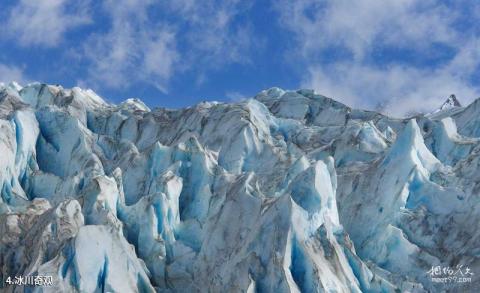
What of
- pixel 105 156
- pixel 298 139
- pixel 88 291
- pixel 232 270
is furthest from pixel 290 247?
pixel 105 156

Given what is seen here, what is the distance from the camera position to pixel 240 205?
25.8m

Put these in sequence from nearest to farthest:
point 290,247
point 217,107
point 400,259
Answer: point 290,247 → point 400,259 → point 217,107

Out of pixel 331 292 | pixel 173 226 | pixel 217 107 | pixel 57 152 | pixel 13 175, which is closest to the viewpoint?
pixel 331 292

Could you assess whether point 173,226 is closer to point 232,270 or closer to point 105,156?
point 232,270

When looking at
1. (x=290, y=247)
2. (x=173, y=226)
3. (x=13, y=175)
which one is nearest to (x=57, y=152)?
(x=13, y=175)

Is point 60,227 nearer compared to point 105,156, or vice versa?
point 60,227

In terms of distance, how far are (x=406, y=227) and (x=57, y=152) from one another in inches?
852

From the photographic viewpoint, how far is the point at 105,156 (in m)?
39.2

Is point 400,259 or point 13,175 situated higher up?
point 13,175

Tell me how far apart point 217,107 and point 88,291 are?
67.7ft

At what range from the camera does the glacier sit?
22.7 m

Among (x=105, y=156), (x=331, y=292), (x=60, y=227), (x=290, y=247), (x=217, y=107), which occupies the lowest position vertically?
(x=331, y=292)

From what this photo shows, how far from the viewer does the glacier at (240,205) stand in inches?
894

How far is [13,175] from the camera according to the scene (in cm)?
3362
